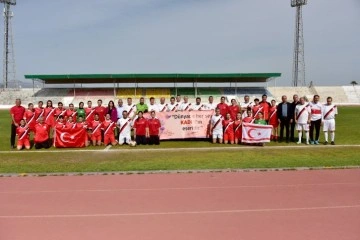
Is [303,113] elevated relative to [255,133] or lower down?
elevated

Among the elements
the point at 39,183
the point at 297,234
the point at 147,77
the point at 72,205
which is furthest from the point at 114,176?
the point at 147,77

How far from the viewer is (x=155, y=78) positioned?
185 ft

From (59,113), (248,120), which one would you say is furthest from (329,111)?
(59,113)

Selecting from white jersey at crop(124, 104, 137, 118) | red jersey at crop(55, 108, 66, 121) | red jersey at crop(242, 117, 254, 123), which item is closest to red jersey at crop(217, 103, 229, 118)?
red jersey at crop(242, 117, 254, 123)

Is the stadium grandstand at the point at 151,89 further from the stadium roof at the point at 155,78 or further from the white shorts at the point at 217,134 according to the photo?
the white shorts at the point at 217,134

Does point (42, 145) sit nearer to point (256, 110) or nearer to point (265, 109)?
point (256, 110)

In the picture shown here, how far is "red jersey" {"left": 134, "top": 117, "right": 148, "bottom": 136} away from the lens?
48.1 feet

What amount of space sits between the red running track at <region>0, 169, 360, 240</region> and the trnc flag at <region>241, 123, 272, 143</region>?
16.7 ft

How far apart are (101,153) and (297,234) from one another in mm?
8650

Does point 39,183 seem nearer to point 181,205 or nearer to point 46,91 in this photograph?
point 181,205

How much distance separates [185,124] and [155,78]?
1635 inches

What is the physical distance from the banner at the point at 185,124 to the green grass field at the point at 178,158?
3.00 ft

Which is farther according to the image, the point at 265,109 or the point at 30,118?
the point at 265,109

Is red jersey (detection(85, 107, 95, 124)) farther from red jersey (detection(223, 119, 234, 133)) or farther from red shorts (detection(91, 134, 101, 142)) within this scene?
red jersey (detection(223, 119, 234, 133))
